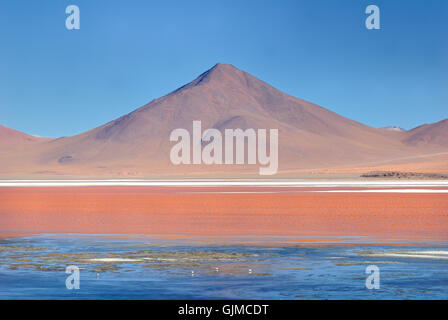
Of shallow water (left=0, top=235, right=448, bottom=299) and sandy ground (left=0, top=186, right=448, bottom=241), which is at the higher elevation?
sandy ground (left=0, top=186, right=448, bottom=241)

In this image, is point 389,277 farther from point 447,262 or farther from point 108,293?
point 108,293

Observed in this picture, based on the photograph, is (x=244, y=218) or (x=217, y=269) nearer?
(x=217, y=269)

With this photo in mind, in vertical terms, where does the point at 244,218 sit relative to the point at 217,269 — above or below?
above

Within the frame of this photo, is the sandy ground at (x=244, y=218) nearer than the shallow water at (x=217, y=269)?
No

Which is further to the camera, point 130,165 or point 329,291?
point 130,165

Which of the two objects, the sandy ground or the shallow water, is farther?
the sandy ground

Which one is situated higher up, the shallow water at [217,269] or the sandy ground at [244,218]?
the sandy ground at [244,218]
